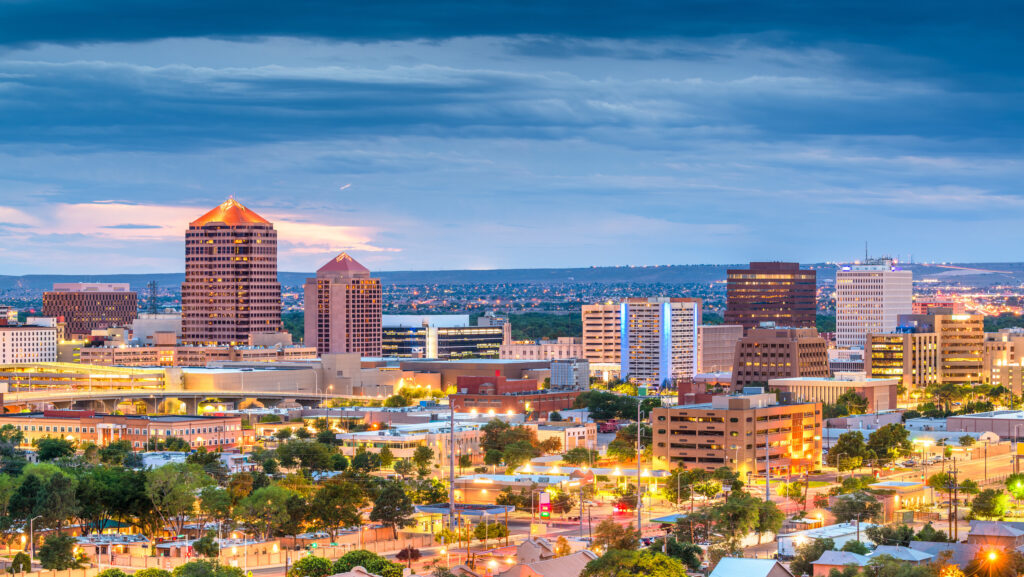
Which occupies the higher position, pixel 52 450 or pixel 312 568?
pixel 52 450

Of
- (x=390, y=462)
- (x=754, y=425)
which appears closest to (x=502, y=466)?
(x=390, y=462)

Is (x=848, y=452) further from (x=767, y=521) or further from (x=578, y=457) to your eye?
(x=767, y=521)

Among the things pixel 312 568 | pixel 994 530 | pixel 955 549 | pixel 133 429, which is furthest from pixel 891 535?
pixel 133 429

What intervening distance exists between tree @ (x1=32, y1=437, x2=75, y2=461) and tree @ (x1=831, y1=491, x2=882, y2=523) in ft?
210

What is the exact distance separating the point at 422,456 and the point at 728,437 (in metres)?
24.0

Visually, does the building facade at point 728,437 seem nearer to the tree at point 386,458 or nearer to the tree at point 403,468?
the tree at point 403,468

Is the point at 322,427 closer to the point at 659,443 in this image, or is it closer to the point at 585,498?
the point at 659,443

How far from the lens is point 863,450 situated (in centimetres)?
14450

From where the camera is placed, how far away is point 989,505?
11338 centimetres

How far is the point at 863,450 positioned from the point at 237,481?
184 ft

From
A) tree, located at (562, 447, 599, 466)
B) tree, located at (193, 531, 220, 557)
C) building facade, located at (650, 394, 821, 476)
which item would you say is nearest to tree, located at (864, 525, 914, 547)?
tree, located at (193, 531, 220, 557)

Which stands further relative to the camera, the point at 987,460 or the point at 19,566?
the point at 987,460

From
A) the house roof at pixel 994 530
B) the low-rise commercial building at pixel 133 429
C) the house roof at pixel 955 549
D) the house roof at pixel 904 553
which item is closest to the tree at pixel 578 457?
the low-rise commercial building at pixel 133 429

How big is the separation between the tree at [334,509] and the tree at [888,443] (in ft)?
183
